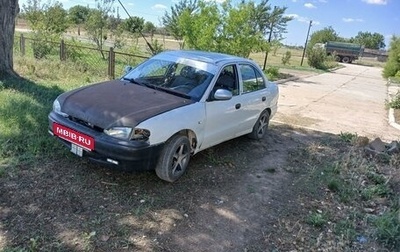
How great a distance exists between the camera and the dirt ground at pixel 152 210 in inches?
118

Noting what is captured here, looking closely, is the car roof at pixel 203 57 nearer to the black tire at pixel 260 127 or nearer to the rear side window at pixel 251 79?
the rear side window at pixel 251 79

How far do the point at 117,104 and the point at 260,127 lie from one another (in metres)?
3.13

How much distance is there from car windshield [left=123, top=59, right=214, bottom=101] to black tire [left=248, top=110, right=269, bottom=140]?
1816 millimetres

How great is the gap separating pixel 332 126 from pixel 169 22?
16.5 meters

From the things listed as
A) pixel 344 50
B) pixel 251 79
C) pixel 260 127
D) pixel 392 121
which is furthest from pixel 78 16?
pixel 344 50

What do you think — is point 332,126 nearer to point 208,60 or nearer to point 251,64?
point 251,64

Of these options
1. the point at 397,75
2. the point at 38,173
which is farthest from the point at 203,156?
the point at 397,75

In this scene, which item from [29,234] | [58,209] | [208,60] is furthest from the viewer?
[208,60]

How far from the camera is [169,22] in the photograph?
22.3 meters

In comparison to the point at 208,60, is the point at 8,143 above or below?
below

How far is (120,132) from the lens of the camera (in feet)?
11.5

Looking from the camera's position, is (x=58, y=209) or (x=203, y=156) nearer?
(x=58, y=209)

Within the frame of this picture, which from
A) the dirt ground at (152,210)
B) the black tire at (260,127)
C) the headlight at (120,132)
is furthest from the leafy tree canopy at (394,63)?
the headlight at (120,132)

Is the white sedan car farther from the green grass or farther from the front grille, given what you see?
the green grass
